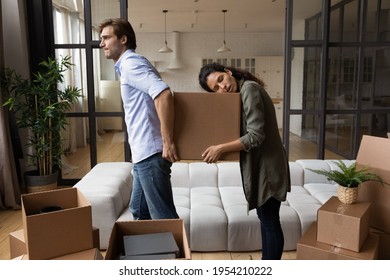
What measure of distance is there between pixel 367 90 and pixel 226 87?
3588 mm

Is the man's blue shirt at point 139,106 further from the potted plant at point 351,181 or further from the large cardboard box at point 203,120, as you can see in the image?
the potted plant at point 351,181

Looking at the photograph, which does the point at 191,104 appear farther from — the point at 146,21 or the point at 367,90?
the point at 146,21

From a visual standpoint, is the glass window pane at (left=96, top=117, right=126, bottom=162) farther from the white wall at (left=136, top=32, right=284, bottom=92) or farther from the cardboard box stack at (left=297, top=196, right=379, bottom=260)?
the white wall at (left=136, top=32, right=284, bottom=92)

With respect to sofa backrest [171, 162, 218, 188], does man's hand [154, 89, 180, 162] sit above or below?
above

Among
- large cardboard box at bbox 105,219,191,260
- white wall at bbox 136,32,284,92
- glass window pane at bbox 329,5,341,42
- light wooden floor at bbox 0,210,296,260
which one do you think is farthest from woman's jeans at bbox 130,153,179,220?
white wall at bbox 136,32,284,92

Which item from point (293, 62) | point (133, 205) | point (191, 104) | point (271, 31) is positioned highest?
point (271, 31)

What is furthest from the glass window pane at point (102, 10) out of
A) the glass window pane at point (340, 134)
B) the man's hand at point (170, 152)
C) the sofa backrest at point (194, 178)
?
the man's hand at point (170, 152)

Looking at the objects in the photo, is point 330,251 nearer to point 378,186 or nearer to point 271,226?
point 271,226

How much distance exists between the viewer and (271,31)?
1084 cm

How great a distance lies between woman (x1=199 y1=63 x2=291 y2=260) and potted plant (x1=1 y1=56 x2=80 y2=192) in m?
2.59

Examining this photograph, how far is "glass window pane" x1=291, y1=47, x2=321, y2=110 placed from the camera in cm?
435

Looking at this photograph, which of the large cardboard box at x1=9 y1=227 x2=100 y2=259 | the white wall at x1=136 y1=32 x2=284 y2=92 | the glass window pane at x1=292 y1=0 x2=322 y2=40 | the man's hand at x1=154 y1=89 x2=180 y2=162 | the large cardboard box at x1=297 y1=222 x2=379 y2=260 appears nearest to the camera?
the man's hand at x1=154 y1=89 x2=180 y2=162

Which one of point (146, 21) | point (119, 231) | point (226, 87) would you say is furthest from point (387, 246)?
point (146, 21)

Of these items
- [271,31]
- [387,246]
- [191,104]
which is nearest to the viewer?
[191,104]
